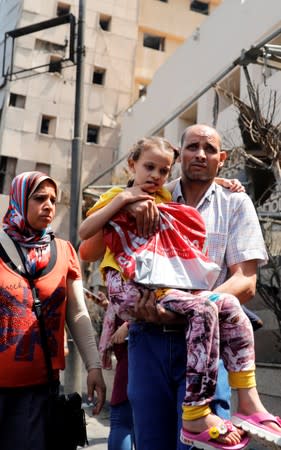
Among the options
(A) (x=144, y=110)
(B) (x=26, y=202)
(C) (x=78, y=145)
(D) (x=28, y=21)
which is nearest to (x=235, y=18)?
(A) (x=144, y=110)

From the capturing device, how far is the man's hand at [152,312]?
2141 millimetres

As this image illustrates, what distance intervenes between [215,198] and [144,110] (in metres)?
19.2

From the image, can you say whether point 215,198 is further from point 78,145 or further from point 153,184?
point 78,145

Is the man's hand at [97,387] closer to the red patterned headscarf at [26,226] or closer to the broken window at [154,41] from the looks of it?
the red patterned headscarf at [26,226]

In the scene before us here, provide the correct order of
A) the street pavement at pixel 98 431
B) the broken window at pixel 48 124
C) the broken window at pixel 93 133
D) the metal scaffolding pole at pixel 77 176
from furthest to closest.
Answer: the broken window at pixel 93 133 < the broken window at pixel 48 124 < the metal scaffolding pole at pixel 77 176 < the street pavement at pixel 98 431

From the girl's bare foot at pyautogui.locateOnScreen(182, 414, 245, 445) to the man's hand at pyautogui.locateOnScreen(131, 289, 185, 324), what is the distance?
0.39 meters

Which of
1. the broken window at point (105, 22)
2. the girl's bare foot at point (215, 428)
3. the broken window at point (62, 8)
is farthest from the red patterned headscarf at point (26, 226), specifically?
the broken window at point (105, 22)

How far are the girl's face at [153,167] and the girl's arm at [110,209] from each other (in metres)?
0.07

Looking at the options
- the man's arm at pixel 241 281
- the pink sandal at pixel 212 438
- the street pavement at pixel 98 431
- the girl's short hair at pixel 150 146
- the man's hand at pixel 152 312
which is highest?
the girl's short hair at pixel 150 146

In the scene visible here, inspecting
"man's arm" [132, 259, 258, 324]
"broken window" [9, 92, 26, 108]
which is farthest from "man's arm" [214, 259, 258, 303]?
"broken window" [9, 92, 26, 108]

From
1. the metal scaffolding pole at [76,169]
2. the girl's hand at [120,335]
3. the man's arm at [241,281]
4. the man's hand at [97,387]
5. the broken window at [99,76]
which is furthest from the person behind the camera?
the broken window at [99,76]

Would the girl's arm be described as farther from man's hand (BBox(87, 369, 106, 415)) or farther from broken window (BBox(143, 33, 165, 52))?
broken window (BBox(143, 33, 165, 52))

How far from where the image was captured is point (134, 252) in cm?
234

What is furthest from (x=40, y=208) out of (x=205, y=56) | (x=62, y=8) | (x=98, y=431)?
(x=62, y=8)
